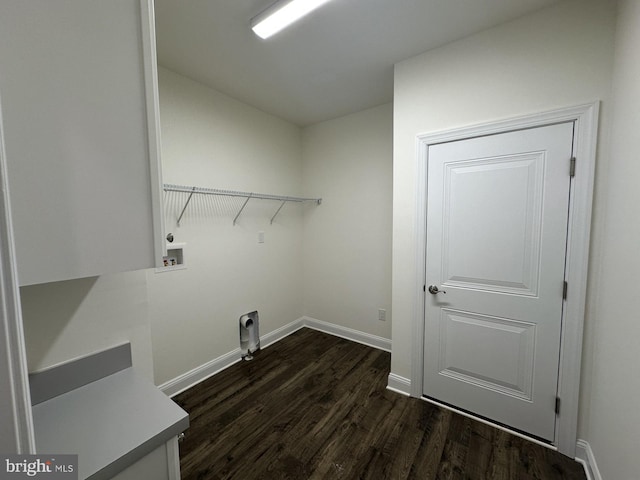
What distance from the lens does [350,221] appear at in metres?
3.08

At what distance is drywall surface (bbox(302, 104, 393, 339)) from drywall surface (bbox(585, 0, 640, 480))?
5.34ft

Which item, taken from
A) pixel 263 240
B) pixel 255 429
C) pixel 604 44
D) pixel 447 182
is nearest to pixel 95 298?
pixel 255 429

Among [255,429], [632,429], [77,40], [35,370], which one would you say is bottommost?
[255,429]

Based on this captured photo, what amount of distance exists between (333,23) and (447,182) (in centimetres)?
126

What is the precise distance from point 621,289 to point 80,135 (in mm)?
2135

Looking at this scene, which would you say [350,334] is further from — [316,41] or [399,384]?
[316,41]

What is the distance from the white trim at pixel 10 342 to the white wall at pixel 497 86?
2006mm

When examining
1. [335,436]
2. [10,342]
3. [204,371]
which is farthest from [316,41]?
[204,371]

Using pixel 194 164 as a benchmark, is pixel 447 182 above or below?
below

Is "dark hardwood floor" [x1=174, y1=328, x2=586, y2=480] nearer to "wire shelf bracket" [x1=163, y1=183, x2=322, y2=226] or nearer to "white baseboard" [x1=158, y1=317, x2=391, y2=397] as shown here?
"white baseboard" [x1=158, y1=317, x2=391, y2=397]

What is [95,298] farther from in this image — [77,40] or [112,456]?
[77,40]

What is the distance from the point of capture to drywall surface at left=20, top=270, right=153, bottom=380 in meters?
0.98

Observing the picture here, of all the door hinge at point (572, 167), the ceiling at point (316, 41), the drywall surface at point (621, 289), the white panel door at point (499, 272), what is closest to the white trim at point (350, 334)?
the white panel door at point (499, 272)

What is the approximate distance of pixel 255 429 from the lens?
5.98 feet
